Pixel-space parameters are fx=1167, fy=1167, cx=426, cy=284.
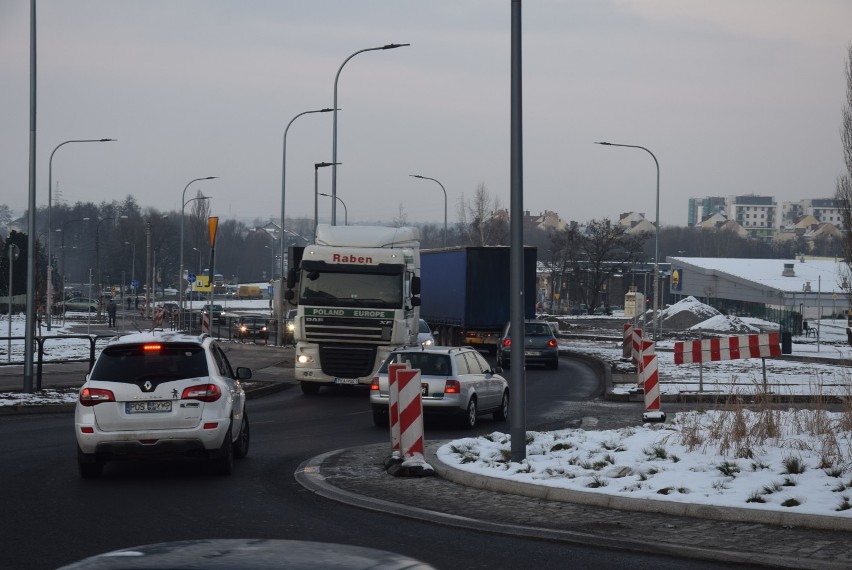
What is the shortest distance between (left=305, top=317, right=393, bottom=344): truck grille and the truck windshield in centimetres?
37

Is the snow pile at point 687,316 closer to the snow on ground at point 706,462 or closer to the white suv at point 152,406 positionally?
the snow on ground at point 706,462

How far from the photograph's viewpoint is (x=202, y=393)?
13141mm

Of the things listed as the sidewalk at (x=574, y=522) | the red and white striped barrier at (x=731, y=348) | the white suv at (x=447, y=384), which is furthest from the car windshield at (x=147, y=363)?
the red and white striped barrier at (x=731, y=348)

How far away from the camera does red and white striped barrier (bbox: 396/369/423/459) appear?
13.6 meters

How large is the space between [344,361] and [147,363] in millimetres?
13590

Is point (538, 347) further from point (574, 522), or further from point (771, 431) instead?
point (574, 522)

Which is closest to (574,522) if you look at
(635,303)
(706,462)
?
(706,462)

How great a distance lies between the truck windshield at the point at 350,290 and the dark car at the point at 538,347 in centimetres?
1225

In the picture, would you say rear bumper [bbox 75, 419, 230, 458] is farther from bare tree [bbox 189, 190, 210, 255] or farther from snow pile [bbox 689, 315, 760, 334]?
bare tree [bbox 189, 190, 210, 255]

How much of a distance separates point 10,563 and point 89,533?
1268 mm

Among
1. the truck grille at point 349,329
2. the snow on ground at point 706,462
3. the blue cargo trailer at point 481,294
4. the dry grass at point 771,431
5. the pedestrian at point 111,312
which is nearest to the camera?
the snow on ground at point 706,462

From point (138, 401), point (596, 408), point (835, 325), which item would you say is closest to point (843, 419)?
point (138, 401)

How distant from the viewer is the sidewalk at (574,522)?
8812 mm

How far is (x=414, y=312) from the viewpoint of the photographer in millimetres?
28641
